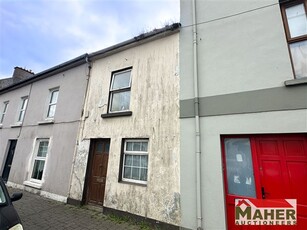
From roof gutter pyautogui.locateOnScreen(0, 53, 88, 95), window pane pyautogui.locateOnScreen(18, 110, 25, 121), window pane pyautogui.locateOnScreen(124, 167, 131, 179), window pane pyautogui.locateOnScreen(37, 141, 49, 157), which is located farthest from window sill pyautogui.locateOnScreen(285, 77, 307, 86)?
window pane pyautogui.locateOnScreen(18, 110, 25, 121)

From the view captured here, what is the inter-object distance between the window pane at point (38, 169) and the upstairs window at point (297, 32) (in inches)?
398

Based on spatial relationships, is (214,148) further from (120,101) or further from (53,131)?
(53,131)

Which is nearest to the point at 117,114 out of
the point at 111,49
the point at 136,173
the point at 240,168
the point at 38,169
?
the point at 136,173

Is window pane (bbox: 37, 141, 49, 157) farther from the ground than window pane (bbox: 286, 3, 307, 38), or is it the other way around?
window pane (bbox: 286, 3, 307, 38)

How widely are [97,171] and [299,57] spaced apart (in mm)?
6957

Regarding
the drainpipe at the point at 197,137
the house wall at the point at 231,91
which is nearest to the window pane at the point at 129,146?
the house wall at the point at 231,91

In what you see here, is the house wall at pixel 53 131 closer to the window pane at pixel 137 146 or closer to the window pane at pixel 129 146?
the window pane at pixel 129 146

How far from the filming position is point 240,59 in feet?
14.5

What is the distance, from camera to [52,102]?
29.1 ft

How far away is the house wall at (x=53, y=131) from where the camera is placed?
275 inches

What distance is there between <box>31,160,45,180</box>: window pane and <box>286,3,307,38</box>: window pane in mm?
10472

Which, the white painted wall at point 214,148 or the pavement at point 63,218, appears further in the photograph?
the pavement at point 63,218

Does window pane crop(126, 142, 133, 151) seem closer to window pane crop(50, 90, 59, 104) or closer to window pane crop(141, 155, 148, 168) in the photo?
window pane crop(141, 155, 148, 168)

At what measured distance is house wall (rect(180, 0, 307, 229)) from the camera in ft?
12.5
